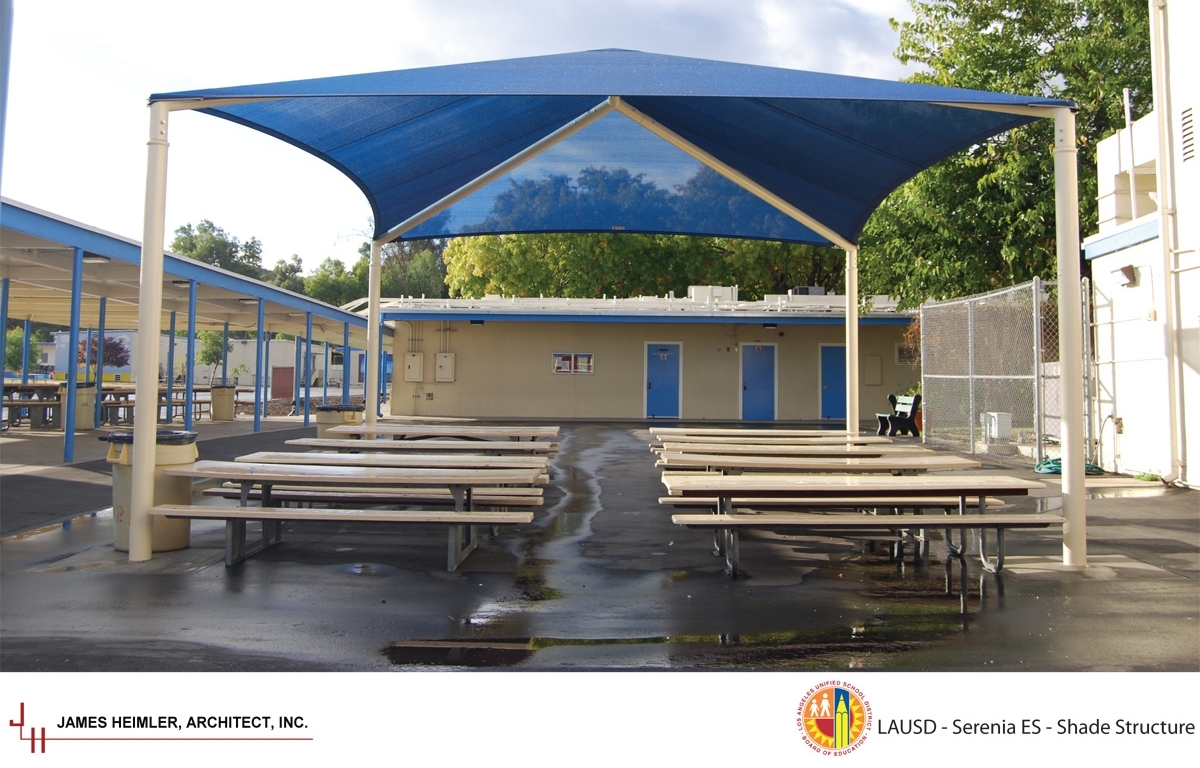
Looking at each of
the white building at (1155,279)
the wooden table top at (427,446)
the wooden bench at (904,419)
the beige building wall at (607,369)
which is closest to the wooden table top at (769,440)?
the wooden table top at (427,446)

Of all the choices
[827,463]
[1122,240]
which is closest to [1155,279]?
[1122,240]

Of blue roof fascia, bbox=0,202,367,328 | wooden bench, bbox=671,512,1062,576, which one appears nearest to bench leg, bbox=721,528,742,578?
wooden bench, bbox=671,512,1062,576

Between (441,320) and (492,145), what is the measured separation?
1290 centimetres

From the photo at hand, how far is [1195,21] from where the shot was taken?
8555 millimetres

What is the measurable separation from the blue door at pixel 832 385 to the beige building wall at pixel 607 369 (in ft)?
0.63

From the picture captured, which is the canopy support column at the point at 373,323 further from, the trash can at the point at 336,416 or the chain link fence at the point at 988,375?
the chain link fence at the point at 988,375

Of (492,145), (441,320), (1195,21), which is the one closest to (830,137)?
(492,145)

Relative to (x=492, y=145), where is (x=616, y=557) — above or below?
below

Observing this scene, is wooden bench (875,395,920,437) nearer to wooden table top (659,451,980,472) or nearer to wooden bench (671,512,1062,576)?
wooden table top (659,451,980,472)

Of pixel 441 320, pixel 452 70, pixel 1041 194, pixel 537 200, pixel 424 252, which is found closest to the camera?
pixel 452 70

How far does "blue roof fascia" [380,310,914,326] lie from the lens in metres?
20.0

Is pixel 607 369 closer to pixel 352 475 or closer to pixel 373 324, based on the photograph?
pixel 373 324

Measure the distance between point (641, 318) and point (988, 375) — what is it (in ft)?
31.1

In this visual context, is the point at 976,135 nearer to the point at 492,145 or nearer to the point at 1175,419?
the point at 492,145
